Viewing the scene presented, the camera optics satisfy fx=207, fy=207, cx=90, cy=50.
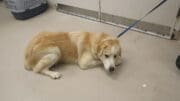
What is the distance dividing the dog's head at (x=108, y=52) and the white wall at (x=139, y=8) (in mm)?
741

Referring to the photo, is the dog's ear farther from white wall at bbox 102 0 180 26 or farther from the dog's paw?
white wall at bbox 102 0 180 26

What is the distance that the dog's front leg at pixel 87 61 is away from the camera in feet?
5.78

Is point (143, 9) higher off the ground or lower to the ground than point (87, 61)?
higher

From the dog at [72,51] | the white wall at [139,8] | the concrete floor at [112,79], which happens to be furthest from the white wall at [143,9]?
the dog at [72,51]

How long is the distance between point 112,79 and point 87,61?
261 mm

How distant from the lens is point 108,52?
161cm

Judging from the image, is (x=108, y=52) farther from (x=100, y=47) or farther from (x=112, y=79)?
(x=112, y=79)

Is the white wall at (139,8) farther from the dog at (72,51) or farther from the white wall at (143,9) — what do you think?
the dog at (72,51)

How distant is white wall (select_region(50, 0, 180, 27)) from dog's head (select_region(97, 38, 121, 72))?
741 mm

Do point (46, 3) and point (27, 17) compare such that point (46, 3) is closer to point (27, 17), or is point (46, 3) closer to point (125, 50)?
point (27, 17)

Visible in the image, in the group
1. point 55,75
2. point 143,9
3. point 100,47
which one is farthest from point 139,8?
point 55,75

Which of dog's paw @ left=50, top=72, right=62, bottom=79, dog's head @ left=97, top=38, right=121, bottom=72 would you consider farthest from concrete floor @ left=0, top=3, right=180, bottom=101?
dog's head @ left=97, top=38, right=121, bottom=72

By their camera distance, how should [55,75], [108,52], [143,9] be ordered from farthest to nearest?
[143,9] → [55,75] → [108,52]

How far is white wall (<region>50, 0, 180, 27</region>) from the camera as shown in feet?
6.68
